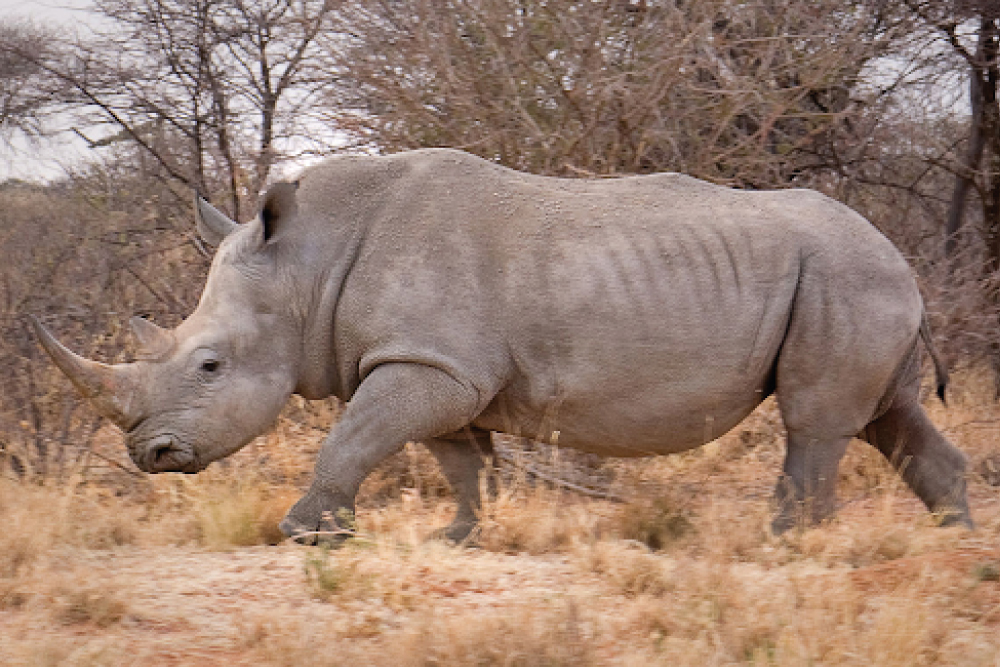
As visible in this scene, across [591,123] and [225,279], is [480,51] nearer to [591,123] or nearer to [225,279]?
[591,123]

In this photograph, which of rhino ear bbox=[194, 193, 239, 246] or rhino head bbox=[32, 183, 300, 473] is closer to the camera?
rhino head bbox=[32, 183, 300, 473]

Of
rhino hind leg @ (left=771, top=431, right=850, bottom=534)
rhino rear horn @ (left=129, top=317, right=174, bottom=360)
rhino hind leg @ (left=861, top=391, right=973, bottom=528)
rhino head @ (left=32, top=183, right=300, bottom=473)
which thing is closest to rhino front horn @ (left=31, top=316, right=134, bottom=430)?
rhino head @ (left=32, top=183, right=300, bottom=473)

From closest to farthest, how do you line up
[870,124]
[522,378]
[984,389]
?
[522,378]
[870,124]
[984,389]

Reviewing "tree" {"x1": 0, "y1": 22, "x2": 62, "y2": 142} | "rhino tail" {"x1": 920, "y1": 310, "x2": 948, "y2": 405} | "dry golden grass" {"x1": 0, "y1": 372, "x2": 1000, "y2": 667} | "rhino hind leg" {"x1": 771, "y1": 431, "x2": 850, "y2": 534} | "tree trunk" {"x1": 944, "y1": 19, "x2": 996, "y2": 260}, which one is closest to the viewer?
"dry golden grass" {"x1": 0, "y1": 372, "x2": 1000, "y2": 667}

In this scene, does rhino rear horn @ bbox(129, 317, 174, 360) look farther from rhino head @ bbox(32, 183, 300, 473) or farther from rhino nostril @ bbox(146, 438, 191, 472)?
rhino nostril @ bbox(146, 438, 191, 472)

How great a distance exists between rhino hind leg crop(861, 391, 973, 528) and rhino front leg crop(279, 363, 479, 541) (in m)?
2.02

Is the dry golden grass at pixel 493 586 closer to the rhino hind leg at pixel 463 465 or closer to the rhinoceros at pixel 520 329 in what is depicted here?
the rhino hind leg at pixel 463 465

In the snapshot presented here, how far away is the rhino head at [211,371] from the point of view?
5.32 metres

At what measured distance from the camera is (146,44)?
9789 millimetres

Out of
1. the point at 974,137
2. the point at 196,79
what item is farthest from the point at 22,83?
the point at 974,137

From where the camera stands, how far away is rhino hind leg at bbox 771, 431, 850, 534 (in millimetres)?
5555

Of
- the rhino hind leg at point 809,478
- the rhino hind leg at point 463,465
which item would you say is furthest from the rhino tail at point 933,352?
the rhino hind leg at point 463,465

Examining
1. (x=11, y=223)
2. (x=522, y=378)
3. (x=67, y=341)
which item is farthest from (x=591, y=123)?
(x=11, y=223)

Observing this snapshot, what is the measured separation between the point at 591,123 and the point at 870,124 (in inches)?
95.7
